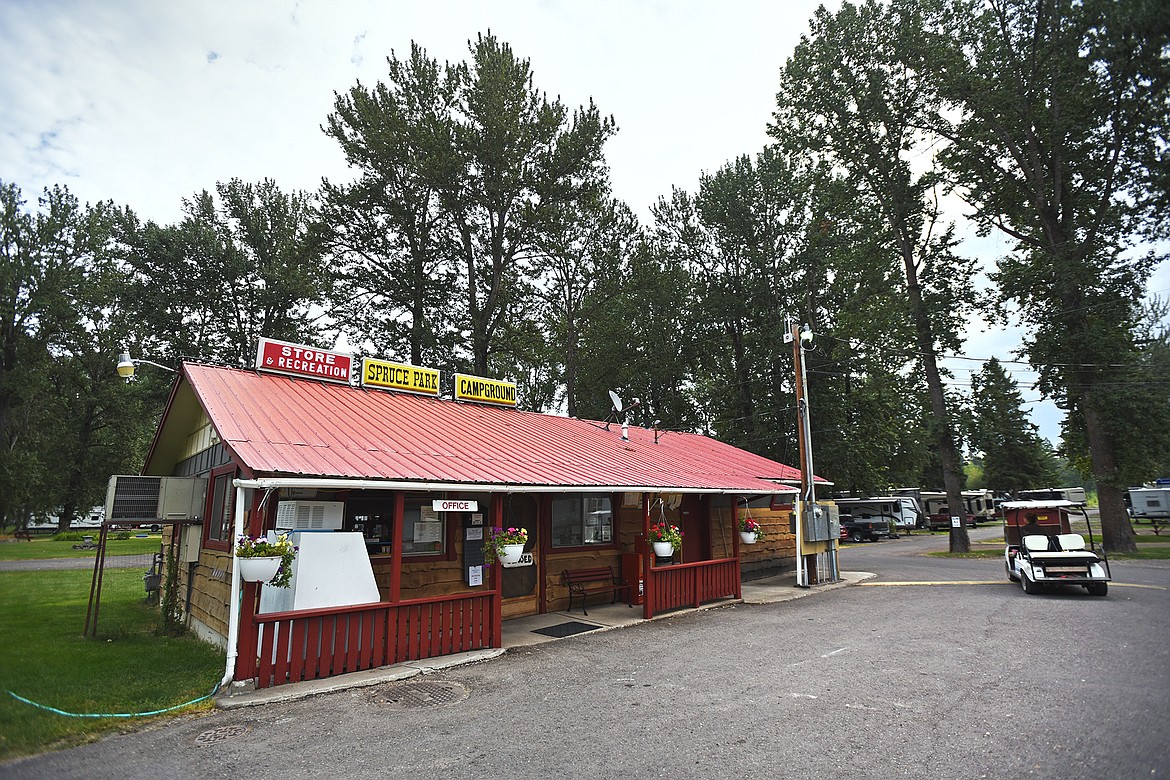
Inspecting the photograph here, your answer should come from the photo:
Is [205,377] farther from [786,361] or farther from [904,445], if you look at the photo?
[904,445]

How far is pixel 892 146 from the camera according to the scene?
25500 mm

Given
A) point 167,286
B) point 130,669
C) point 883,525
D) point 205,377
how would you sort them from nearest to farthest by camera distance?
point 130,669 → point 205,377 → point 167,286 → point 883,525

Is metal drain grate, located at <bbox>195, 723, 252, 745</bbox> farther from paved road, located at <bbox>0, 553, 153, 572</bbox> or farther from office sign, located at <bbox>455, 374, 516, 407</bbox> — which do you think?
paved road, located at <bbox>0, 553, 153, 572</bbox>

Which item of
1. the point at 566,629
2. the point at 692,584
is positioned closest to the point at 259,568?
the point at 566,629

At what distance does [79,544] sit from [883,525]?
42934mm

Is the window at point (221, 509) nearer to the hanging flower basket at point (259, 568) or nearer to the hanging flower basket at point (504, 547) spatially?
the hanging flower basket at point (259, 568)

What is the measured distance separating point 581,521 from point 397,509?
4.95 meters

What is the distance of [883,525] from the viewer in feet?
115

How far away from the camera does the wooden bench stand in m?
11.5

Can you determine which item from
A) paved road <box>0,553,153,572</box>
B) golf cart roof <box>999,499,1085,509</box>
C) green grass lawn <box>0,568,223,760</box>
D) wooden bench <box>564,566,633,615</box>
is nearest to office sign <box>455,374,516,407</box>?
wooden bench <box>564,566,633,615</box>

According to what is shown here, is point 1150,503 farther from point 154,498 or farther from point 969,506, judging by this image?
point 154,498

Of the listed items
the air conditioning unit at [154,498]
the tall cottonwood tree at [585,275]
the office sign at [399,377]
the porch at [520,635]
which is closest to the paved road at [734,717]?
the porch at [520,635]

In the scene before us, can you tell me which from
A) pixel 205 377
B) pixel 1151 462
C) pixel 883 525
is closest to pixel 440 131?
pixel 205 377

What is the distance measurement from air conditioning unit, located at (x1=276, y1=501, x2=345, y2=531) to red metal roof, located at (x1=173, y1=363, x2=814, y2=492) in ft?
2.38
